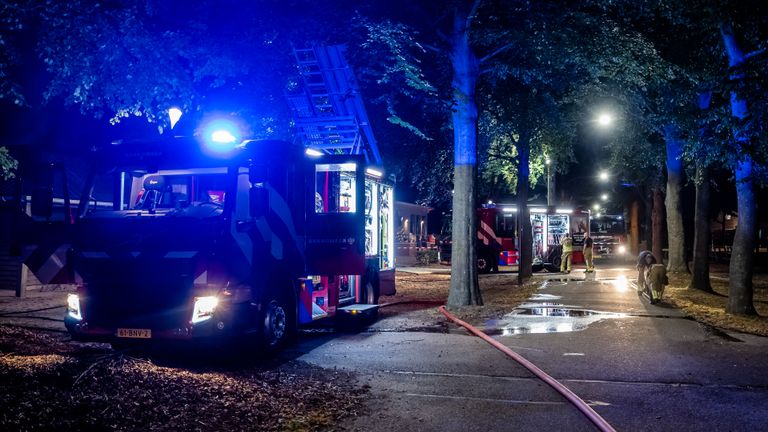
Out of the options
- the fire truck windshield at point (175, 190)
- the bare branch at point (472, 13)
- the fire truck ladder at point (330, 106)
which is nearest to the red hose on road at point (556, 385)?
the fire truck windshield at point (175, 190)

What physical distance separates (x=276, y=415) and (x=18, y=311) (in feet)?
33.6

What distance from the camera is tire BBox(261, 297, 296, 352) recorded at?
29.5ft

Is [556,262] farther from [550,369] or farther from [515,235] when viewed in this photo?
[550,369]

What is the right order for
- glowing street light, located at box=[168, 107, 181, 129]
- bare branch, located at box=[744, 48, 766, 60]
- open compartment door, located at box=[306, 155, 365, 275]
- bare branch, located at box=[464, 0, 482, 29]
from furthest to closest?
bare branch, located at box=[464, 0, 482, 29] < bare branch, located at box=[744, 48, 766, 60] < glowing street light, located at box=[168, 107, 181, 129] < open compartment door, located at box=[306, 155, 365, 275]

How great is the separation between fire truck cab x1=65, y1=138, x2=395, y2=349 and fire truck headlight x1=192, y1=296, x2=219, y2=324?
12 millimetres

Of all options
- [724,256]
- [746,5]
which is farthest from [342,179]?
[724,256]

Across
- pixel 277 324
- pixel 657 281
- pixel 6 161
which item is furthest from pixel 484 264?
pixel 277 324

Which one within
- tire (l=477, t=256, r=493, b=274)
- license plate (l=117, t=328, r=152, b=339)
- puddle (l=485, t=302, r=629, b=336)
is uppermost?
tire (l=477, t=256, r=493, b=274)

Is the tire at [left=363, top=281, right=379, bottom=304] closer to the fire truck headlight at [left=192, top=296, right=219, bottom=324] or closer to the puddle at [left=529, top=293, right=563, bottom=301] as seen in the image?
the puddle at [left=529, top=293, right=563, bottom=301]

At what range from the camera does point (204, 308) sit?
7840 millimetres

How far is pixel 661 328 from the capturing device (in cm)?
1162

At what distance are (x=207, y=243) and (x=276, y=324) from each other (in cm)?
203

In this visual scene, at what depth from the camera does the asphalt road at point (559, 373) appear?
6090 mm

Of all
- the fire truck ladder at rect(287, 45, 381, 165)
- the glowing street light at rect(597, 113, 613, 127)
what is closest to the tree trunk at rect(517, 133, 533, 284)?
the glowing street light at rect(597, 113, 613, 127)
